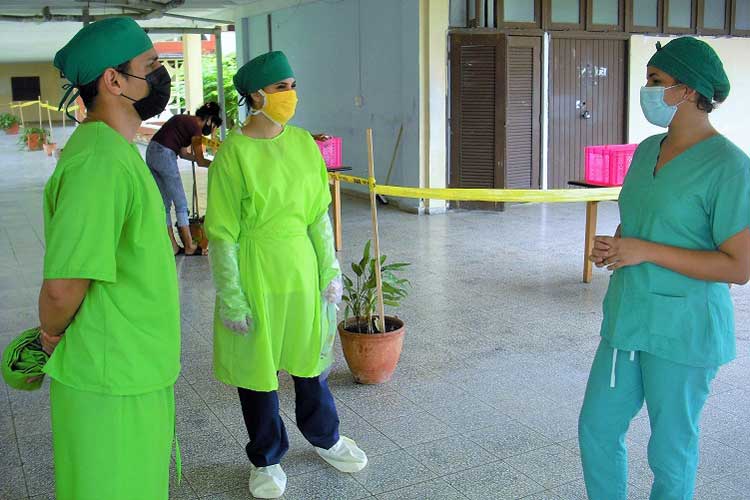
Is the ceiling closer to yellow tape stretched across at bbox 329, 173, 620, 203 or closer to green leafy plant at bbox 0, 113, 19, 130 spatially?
green leafy plant at bbox 0, 113, 19, 130

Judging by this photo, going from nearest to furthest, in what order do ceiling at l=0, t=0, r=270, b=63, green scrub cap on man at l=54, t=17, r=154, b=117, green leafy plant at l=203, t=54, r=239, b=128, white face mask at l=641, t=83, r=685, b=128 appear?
green scrub cap on man at l=54, t=17, r=154, b=117 < white face mask at l=641, t=83, r=685, b=128 < ceiling at l=0, t=0, r=270, b=63 < green leafy plant at l=203, t=54, r=239, b=128

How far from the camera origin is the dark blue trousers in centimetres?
309

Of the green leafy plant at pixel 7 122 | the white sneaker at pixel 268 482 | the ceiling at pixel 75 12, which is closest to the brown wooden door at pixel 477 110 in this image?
the ceiling at pixel 75 12

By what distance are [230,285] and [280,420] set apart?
1.98 ft

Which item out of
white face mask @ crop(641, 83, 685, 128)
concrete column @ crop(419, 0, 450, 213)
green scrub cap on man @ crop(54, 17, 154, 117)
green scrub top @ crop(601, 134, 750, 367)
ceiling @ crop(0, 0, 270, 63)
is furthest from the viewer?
ceiling @ crop(0, 0, 270, 63)

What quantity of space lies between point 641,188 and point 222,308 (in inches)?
58.6

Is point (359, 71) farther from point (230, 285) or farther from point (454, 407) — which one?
point (230, 285)

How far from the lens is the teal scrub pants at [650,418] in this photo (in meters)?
2.31

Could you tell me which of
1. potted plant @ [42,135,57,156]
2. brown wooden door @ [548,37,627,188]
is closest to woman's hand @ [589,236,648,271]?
brown wooden door @ [548,37,627,188]

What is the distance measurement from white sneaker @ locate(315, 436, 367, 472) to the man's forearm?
1.66 m

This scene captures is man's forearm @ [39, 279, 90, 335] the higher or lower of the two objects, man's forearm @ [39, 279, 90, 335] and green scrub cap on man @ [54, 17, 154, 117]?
the lower

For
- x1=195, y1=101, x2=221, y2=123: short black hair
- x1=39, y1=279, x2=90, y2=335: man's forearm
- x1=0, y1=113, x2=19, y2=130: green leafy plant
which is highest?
x1=0, y1=113, x2=19, y2=130: green leafy plant

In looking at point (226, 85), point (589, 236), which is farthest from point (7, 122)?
point (589, 236)

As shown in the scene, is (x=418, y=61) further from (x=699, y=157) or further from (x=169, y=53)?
(x=169, y=53)
